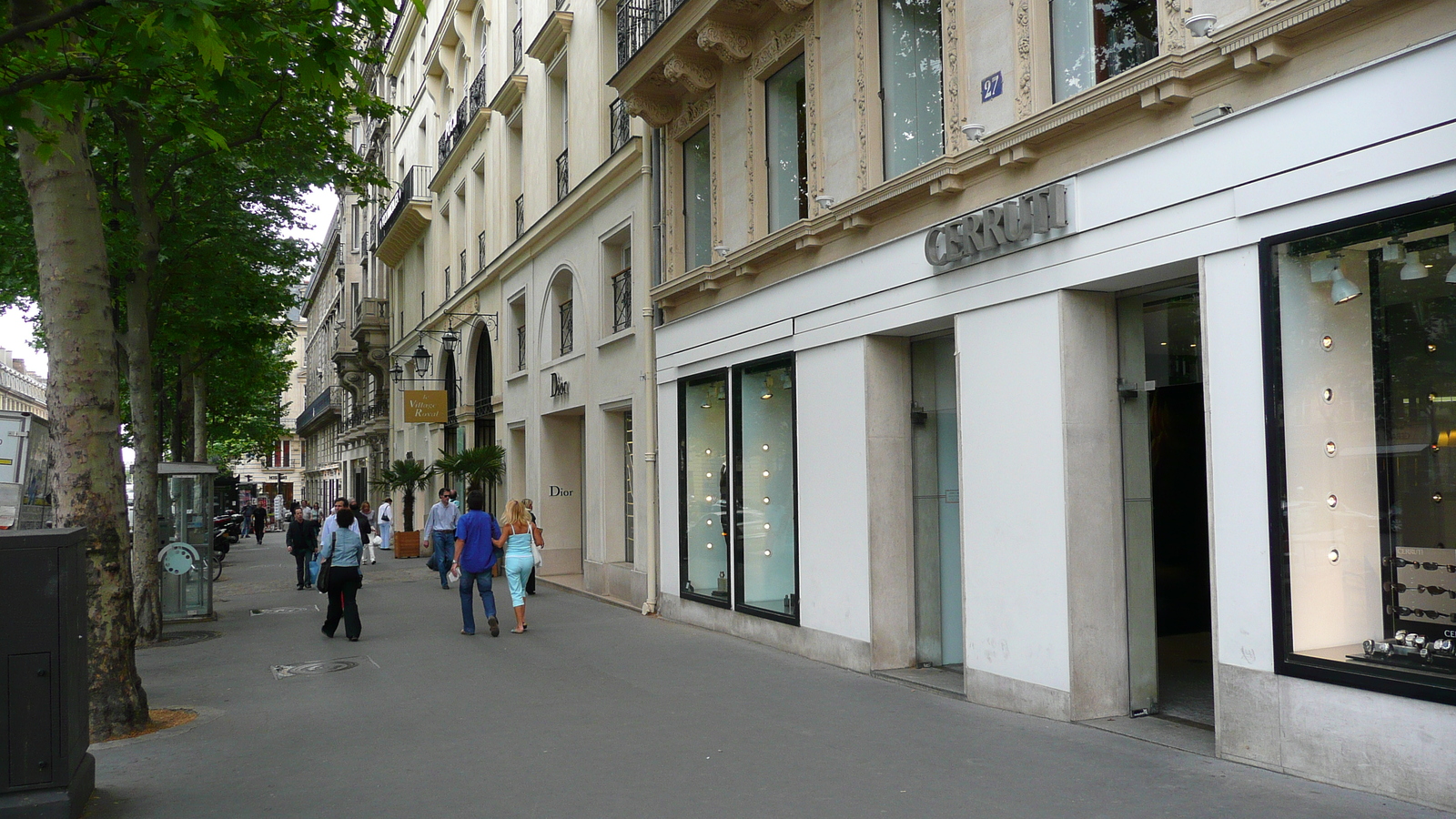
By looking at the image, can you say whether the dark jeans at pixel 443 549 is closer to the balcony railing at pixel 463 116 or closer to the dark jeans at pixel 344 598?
the dark jeans at pixel 344 598

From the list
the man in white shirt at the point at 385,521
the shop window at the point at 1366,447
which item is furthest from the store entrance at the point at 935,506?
the man in white shirt at the point at 385,521

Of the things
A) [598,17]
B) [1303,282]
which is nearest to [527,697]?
[1303,282]

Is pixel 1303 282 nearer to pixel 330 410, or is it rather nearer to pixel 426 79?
pixel 426 79

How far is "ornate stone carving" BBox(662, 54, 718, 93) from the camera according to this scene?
13500 millimetres

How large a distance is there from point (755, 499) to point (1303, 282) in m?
7.34

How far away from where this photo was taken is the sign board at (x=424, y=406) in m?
26.4

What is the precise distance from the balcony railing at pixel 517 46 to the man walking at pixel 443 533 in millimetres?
9301

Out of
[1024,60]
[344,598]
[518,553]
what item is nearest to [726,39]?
[1024,60]

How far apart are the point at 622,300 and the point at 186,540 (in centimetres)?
810

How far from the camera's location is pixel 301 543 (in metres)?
21.7

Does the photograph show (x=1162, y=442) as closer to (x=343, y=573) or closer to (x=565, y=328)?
(x=343, y=573)

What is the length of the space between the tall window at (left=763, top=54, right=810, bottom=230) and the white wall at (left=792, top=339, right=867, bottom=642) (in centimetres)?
181

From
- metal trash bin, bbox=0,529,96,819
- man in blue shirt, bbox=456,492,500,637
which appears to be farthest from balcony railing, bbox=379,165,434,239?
metal trash bin, bbox=0,529,96,819

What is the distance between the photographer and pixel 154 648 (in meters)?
13.3
